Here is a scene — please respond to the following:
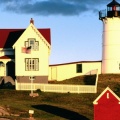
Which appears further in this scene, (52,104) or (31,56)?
(31,56)

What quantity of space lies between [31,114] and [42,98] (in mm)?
16196

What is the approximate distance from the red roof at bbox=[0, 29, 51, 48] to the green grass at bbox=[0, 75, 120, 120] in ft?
33.2

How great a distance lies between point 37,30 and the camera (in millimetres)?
76312

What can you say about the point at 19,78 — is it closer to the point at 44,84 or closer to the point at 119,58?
the point at 44,84

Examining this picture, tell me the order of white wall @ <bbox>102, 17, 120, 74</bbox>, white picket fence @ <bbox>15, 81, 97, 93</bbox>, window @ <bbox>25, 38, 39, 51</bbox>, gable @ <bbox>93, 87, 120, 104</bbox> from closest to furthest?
gable @ <bbox>93, 87, 120, 104</bbox>
white picket fence @ <bbox>15, 81, 97, 93</bbox>
window @ <bbox>25, 38, 39, 51</bbox>
white wall @ <bbox>102, 17, 120, 74</bbox>

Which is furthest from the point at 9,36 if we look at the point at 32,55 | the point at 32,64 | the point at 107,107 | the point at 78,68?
the point at 107,107

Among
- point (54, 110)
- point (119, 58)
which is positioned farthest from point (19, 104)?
point (119, 58)

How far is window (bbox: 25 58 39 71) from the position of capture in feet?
251

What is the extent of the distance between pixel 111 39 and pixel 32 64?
13.5 meters

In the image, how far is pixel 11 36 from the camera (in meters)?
81.4

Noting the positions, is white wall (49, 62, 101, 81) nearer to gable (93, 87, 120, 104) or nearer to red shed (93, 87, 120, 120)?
red shed (93, 87, 120, 120)

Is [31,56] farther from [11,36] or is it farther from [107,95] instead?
[107,95]

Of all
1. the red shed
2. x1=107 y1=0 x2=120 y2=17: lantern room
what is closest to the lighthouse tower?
x1=107 y1=0 x2=120 y2=17: lantern room

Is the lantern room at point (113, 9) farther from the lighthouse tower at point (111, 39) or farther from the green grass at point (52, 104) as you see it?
the green grass at point (52, 104)
